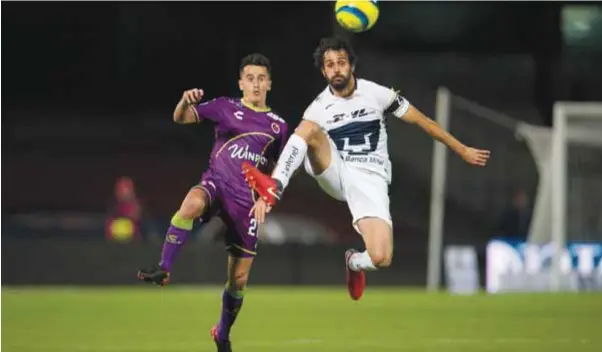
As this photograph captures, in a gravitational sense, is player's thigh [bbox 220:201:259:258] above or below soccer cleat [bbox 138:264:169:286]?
above

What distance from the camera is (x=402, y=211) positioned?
1029 inches

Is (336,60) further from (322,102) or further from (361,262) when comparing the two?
(361,262)

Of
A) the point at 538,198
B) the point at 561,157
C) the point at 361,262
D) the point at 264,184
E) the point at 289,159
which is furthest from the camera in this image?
the point at 538,198

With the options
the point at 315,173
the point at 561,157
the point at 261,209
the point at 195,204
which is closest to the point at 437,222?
the point at 561,157

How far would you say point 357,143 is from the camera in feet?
32.2

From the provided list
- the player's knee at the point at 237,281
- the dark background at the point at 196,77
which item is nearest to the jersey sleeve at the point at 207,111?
the player's knee at the point at 237,281

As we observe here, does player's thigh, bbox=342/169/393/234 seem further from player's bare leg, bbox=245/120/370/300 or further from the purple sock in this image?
the purple sock

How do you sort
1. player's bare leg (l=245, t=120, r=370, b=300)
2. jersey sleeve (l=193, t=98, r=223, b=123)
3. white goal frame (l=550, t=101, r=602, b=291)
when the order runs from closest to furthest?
player's bare leg (l=245, t=120, r=370, b=300) < jersey sleeve (l=193, t=98, r=223, b=123) < white goal frame (l=550, t=101, r=602, b=291)

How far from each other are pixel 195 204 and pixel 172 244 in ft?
1.04

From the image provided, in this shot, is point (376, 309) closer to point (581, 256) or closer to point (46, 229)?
point (581, 256)

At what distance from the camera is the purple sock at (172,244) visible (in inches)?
360

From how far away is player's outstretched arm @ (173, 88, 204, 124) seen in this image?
9008mm

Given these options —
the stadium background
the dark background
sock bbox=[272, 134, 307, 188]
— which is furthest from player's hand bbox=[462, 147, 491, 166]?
the dark background

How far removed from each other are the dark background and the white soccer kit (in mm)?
16181
